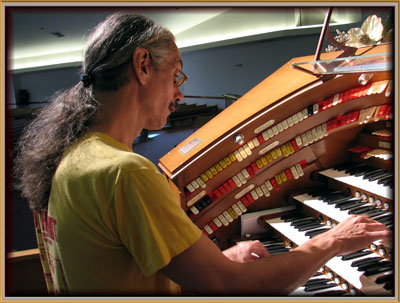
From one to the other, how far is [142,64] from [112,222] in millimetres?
471

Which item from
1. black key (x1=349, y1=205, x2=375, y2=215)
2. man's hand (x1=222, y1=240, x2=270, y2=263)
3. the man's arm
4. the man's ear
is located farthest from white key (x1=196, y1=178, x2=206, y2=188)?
the man's ear

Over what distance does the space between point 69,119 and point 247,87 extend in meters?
7.60

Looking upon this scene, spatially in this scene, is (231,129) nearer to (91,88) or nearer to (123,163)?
(91,88)

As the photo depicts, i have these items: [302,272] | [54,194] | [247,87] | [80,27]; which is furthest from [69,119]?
[80,27]

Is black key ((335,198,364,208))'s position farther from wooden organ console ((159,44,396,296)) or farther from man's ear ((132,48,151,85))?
man's ear ((132,48,151,85))

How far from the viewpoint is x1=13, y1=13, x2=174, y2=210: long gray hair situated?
0.91m

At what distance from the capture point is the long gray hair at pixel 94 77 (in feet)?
2.97

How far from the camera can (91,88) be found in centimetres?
97

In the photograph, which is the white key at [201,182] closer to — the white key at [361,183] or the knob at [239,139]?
the knob at [239,139]

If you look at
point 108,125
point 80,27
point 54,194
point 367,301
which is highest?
point 80,27

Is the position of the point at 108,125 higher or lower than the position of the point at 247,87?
lower

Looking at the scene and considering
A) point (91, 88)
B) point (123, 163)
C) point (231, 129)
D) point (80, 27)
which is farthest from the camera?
point (80, 27)

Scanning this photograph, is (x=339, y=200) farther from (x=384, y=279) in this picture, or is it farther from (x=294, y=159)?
(x=384, y=279)

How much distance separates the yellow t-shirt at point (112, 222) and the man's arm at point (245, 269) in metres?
0.04
